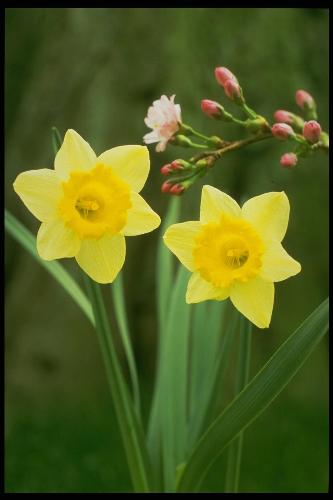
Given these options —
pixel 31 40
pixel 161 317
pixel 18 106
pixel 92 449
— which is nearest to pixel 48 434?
pixel 92 449

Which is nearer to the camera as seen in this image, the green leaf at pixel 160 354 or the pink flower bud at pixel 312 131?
the pink flower bud at pixel 312 131

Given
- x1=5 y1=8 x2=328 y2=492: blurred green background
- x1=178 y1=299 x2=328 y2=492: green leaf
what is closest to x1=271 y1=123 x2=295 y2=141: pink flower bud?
x1=178 y1=299 x2=328 y2=492: green leaf

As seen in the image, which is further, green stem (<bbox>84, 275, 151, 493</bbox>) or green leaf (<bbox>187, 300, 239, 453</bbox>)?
green leaf (<bbox>187, 300, 239, 453</bbox>)

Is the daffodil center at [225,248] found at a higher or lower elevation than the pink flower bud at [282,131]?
lower

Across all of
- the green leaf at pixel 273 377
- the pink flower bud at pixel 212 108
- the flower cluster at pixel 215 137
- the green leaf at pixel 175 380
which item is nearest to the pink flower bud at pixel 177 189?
the flower cluster at pixel 215 137

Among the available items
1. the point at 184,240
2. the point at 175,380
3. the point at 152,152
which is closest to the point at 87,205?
the point at 184,240

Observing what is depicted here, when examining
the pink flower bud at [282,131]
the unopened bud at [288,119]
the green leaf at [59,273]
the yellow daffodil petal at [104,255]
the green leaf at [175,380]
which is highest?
the unopened bud at [288,119]

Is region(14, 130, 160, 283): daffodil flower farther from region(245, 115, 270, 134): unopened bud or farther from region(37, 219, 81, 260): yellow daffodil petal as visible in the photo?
region(245, 115, 270, 134): unopened bud

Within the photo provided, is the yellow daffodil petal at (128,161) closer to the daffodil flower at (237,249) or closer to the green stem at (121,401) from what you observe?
the daffodil flower at (237,249)
